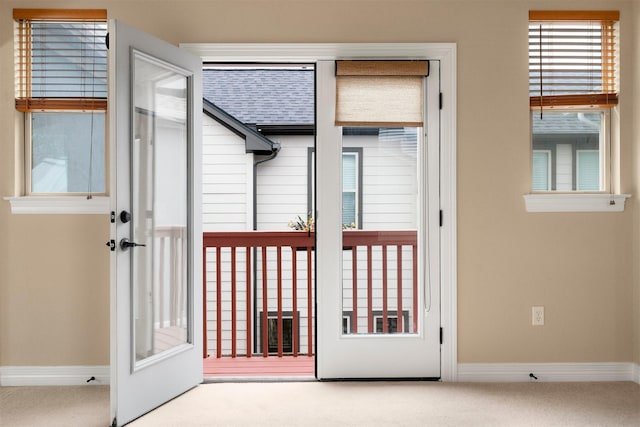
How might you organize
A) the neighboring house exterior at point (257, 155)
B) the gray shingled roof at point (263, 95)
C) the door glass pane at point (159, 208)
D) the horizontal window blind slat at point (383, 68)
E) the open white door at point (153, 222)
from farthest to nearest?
the gray shingled roof at point (263, 95)
the neighboring house exterior at point (257, 155)
the horizontal window blind slat at point (383, 68)
the door glass pane at point (159, 208)
the open white door at point (153, 222)

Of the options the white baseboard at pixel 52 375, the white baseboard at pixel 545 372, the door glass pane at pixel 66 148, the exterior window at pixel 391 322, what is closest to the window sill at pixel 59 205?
the door glass pane at pixel 66 148

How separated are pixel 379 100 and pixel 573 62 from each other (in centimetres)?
131

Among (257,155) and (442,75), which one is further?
(257,155)

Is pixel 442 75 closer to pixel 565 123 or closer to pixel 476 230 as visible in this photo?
pixel 565 123

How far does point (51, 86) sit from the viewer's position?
3.38m

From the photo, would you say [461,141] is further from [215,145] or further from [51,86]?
[215,145]

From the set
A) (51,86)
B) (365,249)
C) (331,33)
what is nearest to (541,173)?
(365,249)

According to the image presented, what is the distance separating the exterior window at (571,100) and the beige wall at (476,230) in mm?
99

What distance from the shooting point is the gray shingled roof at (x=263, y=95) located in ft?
19.9

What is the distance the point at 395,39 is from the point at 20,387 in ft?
10.6

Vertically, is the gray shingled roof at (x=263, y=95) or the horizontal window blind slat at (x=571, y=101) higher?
the gray shingled roof at (x=263, y=95)

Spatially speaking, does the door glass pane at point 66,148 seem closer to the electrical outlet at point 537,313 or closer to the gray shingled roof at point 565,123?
the gray shingled roof at point 565,123

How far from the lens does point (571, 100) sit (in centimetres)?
341

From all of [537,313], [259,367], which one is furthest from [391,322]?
[259,367]
